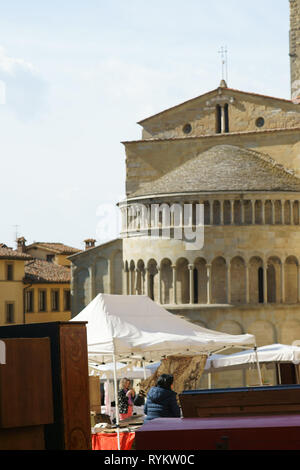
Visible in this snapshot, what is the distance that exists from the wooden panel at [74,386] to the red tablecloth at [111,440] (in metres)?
5.64

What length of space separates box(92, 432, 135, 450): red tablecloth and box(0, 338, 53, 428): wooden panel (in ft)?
20.2

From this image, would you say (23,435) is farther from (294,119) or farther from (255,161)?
(294,119)

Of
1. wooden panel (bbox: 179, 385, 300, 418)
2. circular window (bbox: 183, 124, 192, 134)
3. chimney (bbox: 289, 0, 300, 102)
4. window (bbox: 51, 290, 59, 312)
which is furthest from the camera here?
chimney (bbox: 289, 0, 300, 102)

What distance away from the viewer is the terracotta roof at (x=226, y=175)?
36656 mm

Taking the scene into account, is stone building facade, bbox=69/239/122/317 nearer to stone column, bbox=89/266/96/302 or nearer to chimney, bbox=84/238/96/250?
stone column, bbox=89/266/96/302

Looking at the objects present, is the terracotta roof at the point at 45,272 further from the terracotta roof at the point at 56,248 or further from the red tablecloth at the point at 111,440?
the red tablecloth at the point at 111,440

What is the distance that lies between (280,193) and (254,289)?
12.3ft

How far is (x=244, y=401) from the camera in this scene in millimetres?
7879

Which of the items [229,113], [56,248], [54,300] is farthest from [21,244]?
[229,113]

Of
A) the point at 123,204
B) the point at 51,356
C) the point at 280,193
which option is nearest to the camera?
the point at 51,356


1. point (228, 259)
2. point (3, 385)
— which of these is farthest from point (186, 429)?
point (228, 259)

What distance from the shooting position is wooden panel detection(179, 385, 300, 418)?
783cm

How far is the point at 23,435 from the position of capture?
7773 millimetres

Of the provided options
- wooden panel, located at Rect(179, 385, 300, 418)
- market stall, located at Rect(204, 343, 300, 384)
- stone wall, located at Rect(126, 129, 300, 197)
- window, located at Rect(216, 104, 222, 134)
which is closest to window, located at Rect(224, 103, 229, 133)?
window, located at Rect(216, 104, 222, 134)
